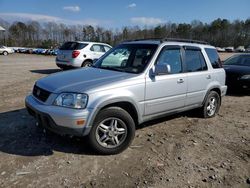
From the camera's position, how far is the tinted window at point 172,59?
5030 mm

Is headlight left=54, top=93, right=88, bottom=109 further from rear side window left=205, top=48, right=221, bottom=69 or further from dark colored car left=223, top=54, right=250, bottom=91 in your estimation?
dark colored car left=223, top=54, right=250, bottom=91

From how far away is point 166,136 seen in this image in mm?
5191

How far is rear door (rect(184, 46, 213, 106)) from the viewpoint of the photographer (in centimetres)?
555

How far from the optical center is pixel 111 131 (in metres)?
4.27

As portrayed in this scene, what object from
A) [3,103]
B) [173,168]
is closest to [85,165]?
[173,168]

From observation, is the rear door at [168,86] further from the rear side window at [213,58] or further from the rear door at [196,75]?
the rear side window at [213,58]

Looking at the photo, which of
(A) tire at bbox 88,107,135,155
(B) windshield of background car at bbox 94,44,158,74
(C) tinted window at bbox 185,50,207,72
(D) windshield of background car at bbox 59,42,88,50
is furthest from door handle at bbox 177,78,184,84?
(D) windshield of background car at bbox 59,42,88,50

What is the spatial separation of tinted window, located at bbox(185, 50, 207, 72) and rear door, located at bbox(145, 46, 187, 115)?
0.81ft

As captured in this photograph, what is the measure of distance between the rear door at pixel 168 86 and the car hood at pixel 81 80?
0.49 m

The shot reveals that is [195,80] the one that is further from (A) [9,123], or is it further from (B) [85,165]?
(A) [9,123]

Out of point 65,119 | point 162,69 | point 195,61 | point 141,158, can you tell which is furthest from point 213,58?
point 65,119

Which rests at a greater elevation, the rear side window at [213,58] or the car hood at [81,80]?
the rear side window at [213,58]

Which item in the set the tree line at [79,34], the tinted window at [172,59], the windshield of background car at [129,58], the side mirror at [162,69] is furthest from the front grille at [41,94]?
the tree line at [79,34]

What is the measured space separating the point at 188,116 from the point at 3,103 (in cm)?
474
